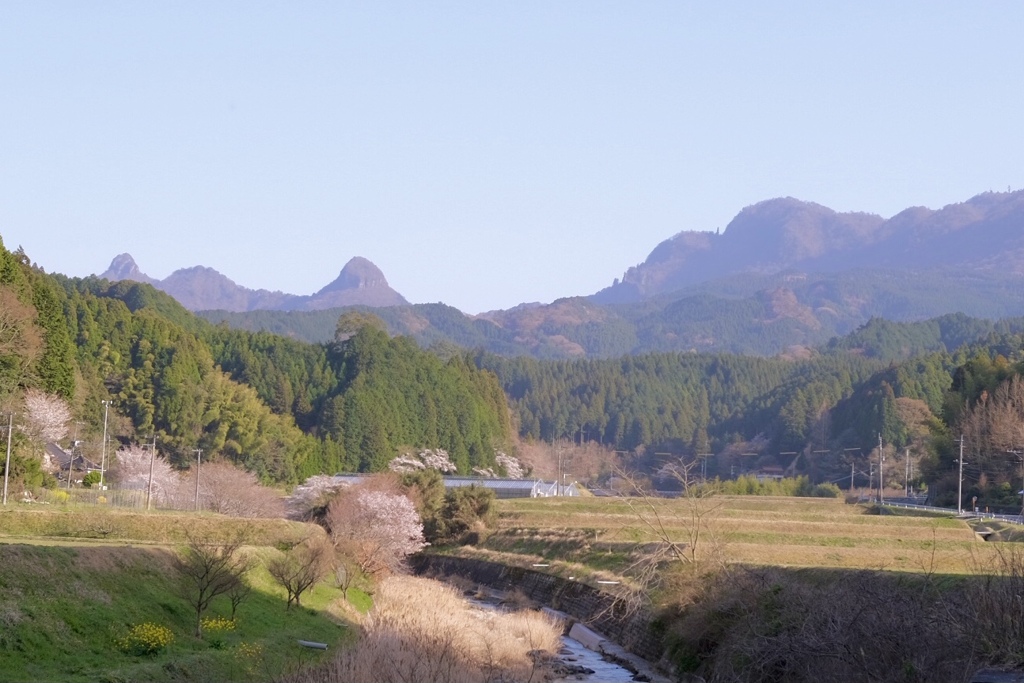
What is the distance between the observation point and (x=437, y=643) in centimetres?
2948

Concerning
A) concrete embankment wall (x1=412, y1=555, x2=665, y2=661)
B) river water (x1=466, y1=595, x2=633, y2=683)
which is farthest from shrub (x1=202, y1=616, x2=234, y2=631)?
concrete embankment wall (x1=412, y1=555, x2=665, y2=661)

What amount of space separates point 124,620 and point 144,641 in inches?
69.5

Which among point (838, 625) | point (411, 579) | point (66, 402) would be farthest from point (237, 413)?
point (838, 625)

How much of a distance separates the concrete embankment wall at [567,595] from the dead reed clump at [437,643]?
1895mm

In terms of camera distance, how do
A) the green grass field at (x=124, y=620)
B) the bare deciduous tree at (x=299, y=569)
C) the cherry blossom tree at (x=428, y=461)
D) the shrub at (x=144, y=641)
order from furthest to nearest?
1. the cherry blossom tree at (x=428, y=461)
2. the bare deciduous tree at (x=299, y=569)
3. the shrub at (x=144, y=641)
4. the green grass field at (x=124, y=620)

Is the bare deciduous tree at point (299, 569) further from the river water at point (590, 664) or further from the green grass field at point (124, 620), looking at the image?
the river water at point (590, 664)

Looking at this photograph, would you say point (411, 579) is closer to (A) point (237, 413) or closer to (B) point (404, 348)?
(A) point (237, 413)

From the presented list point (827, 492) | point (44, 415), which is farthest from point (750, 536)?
point (827, 492)

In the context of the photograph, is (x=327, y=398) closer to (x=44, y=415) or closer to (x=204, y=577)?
(x=44, y=415)

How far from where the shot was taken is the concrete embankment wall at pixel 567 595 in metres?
37.6

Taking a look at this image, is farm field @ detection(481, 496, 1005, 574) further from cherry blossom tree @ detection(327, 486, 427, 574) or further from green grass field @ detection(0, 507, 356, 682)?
green grass field @ detection(0, 507, 356, 682)

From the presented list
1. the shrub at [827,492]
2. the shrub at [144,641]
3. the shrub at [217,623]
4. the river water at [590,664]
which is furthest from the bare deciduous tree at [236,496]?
the shrub at [827,492]

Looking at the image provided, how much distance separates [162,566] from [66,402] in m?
39.8

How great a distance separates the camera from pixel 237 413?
105 metres
